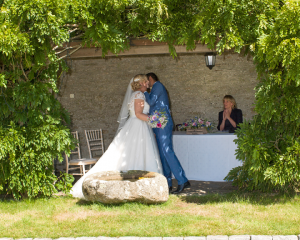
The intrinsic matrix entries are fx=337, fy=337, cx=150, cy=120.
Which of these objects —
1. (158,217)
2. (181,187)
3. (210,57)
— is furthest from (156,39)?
(210,57)

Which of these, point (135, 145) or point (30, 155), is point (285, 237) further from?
point (30, 155)

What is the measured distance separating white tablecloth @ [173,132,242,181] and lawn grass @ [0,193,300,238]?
3.68ft

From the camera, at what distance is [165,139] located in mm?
5379

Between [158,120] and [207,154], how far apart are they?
1.34 metres

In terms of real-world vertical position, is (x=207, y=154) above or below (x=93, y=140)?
below

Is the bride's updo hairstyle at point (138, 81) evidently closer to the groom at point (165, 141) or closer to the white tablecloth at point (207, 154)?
the groom at point (165, 141)

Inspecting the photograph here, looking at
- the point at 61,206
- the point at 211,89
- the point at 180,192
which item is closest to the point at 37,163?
the point at 61,206

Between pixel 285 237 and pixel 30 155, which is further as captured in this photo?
pixel 30 155

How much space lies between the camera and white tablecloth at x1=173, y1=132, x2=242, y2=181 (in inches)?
230

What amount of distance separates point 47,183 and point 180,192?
1.99 meters

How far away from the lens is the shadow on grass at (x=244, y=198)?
14.3ft

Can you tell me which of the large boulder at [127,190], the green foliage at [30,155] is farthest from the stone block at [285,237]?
the green foliage at [30,155]

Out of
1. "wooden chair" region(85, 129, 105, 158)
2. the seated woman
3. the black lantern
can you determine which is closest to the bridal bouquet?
the seated woman

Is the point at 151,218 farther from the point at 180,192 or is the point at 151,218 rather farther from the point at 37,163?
the point at 37,163
